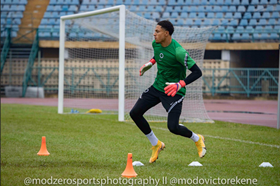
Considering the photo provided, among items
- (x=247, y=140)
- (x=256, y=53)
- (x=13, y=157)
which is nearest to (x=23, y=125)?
→ (x=13, y=157)

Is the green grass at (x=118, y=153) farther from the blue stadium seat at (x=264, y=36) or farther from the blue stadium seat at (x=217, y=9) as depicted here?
the blue stadium seat at (x=217, y=9)

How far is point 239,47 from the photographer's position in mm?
25031

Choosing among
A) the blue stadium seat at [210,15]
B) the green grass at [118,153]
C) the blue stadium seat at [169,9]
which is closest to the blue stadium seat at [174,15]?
the blue stadium seat at [169,9]

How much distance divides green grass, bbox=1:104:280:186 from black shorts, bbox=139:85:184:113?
31.6 inches

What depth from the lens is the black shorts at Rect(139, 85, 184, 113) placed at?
5453 mm

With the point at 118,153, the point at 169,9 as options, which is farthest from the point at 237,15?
the point at 118,153

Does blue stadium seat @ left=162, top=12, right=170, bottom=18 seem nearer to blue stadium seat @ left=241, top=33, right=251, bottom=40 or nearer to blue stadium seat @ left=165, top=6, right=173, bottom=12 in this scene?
blue stadium seat @ left=165, top=6, right=173, bottom=12

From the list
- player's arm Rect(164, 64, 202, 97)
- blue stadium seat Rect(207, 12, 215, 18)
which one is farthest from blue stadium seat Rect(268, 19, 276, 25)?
player's arm Rect(164, 64, 202, 97)

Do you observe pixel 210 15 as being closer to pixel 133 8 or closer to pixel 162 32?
pixel 133 8

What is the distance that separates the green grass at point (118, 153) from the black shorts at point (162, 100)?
803 millimetres

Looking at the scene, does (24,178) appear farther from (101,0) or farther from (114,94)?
(101,0)

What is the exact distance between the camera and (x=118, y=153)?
640 centimetres

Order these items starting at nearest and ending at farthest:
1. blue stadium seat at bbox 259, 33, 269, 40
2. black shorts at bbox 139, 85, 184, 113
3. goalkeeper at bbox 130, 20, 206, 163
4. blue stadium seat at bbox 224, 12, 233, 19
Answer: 1. goalkeeper at bbox 130, 20, 206, 163
2. black shorts at bbox 139, 85, 184, 113
3. blue stadium seat at bbox 259, 33, 269, 40
4. blue stadium seat at bbox 224, 12, 233, 19

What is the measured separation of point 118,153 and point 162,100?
1420mm
